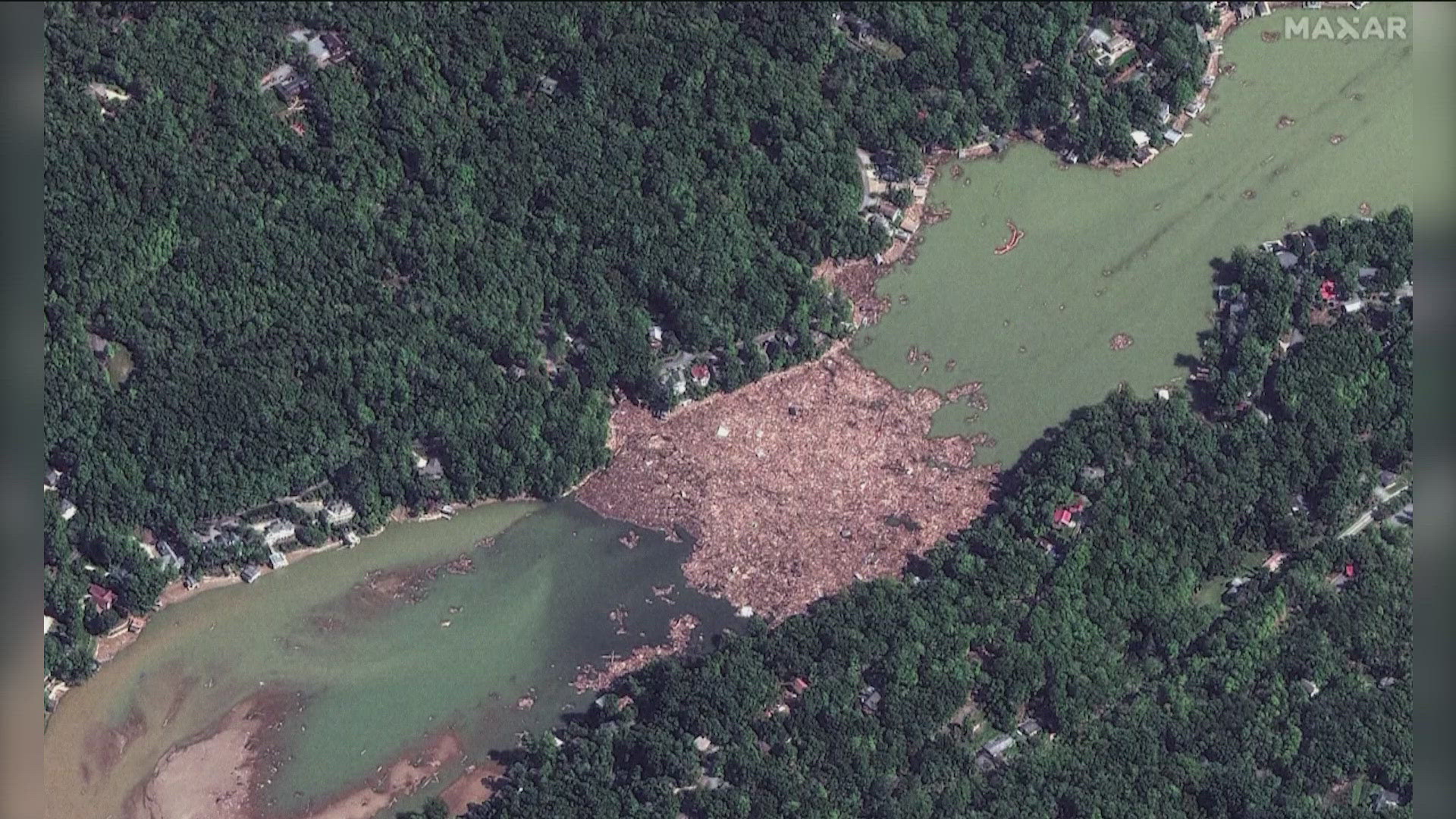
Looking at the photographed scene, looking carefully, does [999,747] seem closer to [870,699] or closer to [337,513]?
[870,699]

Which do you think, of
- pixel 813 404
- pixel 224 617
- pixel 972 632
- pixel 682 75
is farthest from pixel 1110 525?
pixel 224 617

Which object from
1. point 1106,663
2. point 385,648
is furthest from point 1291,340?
point 385,648

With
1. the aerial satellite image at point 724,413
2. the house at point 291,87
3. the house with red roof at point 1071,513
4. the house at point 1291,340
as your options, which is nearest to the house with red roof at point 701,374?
the aerial satellite image at point 724,413

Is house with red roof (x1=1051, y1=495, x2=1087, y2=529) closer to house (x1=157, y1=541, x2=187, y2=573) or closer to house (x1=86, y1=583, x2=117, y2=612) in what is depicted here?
house (x1=157, y1=541, x2=187, y2=573)

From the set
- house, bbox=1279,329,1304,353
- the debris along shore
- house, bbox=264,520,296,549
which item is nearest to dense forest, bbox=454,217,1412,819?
house, bbox=1279,329,1304,353

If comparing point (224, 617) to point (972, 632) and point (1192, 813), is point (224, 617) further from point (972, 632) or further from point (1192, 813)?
point (1192, 813)

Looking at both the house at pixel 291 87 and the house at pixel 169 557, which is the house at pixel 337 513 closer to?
the house at pixel 169 557
